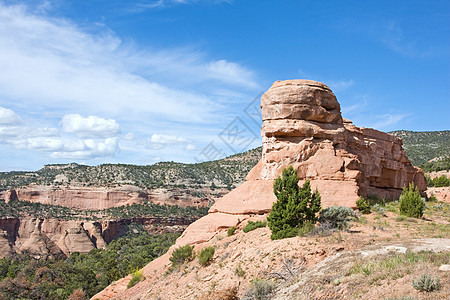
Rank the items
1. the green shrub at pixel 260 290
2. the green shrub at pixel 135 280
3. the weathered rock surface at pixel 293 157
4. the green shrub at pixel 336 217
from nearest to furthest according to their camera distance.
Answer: the green shrub at pixel 260 290 → the green shrub at pixel 336 217 → the green shrub at pixel 135 280 → the weathered rock surface at pixel 293 157

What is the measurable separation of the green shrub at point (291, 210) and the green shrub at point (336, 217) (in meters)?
0.41

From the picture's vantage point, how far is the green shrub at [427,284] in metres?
8.47

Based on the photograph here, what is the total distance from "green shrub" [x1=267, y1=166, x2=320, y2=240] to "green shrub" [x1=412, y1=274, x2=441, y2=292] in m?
8.19

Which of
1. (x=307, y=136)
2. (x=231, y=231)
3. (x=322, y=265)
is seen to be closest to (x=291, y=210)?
(x=322, y=265)

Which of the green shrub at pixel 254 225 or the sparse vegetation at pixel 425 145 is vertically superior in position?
the sparse vegetation at pixel 425 145

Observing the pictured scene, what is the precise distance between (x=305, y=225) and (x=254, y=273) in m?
3.39

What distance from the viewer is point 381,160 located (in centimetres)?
2978

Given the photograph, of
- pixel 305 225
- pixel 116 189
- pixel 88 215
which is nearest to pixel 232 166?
pixel 116 189

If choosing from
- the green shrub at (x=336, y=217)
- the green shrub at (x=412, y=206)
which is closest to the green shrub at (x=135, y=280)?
the green shrub at (x=336, y=217)

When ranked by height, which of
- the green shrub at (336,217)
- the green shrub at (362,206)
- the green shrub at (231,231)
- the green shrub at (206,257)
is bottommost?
the green shrub at (206,257)

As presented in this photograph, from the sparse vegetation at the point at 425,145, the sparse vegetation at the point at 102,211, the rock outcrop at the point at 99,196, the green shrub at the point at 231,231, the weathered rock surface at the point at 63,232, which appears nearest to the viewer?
the green shrub at the point at 231,231

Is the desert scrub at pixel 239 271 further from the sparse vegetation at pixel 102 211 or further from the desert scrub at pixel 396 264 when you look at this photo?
the sparse vegetation at pixel 102 211

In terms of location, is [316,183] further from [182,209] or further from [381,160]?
[182,209]

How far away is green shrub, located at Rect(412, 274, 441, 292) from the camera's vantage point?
847 centimetres
